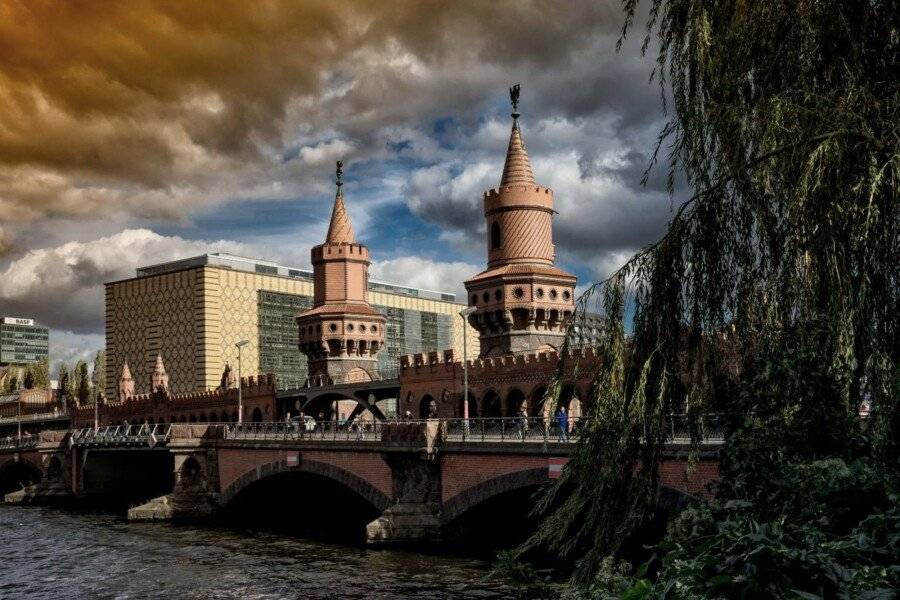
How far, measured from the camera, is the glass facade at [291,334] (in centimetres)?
13938

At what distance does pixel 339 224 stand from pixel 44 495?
95.1ft

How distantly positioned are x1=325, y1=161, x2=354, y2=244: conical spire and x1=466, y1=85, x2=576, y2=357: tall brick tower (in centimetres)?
1955

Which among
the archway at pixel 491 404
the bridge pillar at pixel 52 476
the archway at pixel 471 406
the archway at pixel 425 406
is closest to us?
the archway at pixel 491 404

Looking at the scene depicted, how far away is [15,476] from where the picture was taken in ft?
275

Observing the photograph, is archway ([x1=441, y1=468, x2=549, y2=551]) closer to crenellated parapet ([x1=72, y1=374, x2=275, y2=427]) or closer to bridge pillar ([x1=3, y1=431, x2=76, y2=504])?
bridge pillar ([x1=3, y1=431, x2=76, y2=504])

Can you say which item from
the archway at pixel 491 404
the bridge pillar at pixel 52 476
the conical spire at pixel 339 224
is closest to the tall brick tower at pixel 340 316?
the conical spire at pixel 339 224

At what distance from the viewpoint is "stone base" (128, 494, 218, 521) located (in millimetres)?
49969

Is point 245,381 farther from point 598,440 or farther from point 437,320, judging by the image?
point 437,320

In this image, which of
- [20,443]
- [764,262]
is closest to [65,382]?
[20,443]

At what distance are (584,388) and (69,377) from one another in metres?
130

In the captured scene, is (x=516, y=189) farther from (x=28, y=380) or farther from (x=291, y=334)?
(x=28, y=380)

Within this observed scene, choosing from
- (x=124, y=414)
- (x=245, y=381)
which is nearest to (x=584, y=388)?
(x=245, y=381)

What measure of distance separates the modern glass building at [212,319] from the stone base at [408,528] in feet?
291

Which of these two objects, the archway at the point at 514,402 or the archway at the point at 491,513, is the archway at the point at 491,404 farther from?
the archway at the point at 491,513
